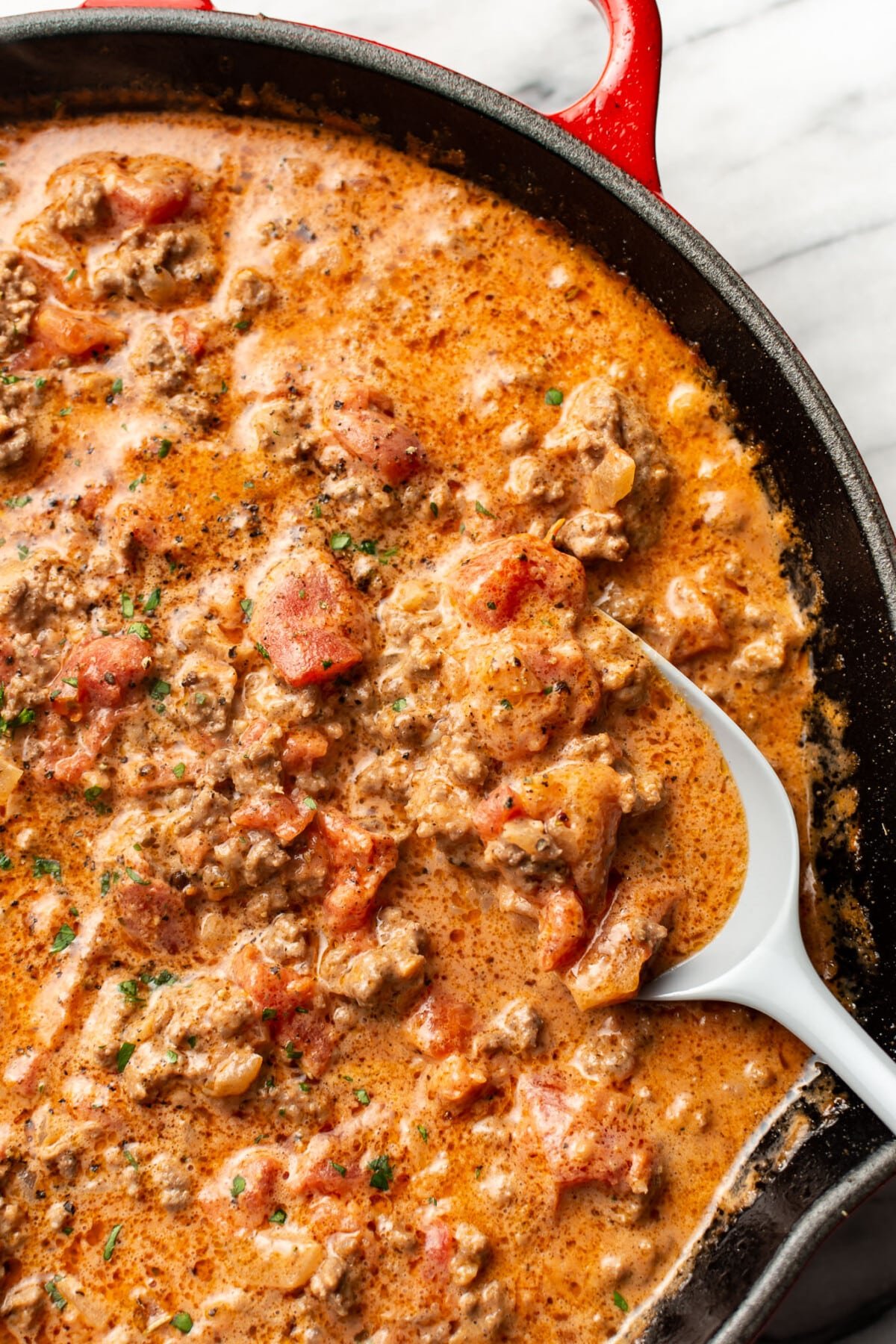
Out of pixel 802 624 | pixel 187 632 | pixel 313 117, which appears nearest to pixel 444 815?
pixel 187 632

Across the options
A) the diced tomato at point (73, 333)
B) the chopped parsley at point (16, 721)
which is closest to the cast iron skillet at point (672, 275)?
the diced tomato at point (73, 333)

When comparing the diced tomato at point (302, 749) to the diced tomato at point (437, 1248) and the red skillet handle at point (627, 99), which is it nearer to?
the diced tomato at point (437, 1248)

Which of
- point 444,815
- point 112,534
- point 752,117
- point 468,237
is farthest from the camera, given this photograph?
point 752,117

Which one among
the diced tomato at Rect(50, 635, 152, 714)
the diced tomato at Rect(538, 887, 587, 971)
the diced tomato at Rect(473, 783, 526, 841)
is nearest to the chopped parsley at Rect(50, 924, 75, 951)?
the diced tomato at Rect(50, 635, 152, 714)

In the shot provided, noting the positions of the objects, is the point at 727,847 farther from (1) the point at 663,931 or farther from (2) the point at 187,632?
(2) the point at 187,632

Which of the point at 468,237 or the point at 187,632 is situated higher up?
the point at 468,237

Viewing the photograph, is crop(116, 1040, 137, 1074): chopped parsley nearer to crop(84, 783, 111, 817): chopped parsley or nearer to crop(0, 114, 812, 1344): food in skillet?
crop(0, 114, 812, 1344): food in skillet

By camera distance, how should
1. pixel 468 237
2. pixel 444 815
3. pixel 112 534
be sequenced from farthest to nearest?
pixel 468 237 < pixel 112 534 < pixel 444 815

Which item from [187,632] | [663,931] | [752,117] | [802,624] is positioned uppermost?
[752,117]
